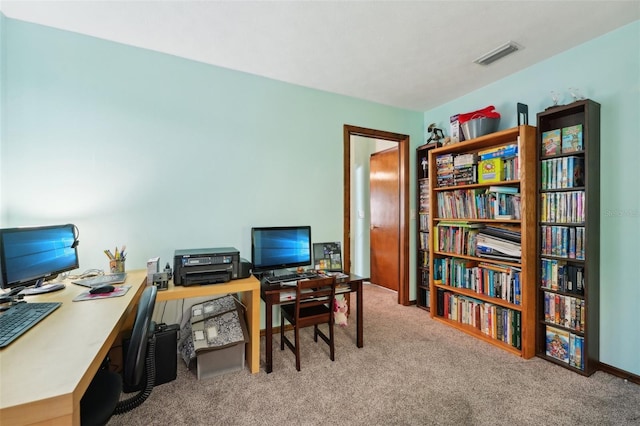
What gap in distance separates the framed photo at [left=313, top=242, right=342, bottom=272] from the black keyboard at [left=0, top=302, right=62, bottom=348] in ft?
6.34

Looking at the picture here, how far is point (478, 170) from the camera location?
274 centimetres

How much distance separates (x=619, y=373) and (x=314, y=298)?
2284mm

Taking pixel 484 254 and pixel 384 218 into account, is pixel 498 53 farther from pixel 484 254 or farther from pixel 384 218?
pixel 384 218

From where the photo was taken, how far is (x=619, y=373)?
201cm

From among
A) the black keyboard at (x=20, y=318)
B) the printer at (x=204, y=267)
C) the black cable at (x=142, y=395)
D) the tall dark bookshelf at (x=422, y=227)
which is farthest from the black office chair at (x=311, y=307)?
the tall dark bookshelf at (x=422, y=227)

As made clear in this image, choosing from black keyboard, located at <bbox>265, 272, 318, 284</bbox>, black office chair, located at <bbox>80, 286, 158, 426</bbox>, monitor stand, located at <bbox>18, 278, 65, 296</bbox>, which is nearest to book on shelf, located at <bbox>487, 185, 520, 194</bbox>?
black keyboard, located at <bbox>265, 272, 318, 284</bbox>

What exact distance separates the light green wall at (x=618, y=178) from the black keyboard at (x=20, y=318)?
11.4 feet

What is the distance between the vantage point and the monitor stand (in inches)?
61.5

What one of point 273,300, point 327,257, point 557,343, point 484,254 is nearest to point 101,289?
point 273,300

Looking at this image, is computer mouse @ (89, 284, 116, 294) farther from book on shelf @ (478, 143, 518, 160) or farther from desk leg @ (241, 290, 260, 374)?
book on shelf @ (478, 143, 518, 160)

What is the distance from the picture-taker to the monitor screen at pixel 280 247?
2574 mm

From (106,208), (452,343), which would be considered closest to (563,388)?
(452,343)

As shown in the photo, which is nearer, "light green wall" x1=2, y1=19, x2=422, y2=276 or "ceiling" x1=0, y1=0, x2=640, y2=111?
"ceiling" x1=0, y1=0, x2=640, y2=111

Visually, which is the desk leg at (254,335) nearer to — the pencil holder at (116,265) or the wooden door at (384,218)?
the pencil holder at (116,265)
